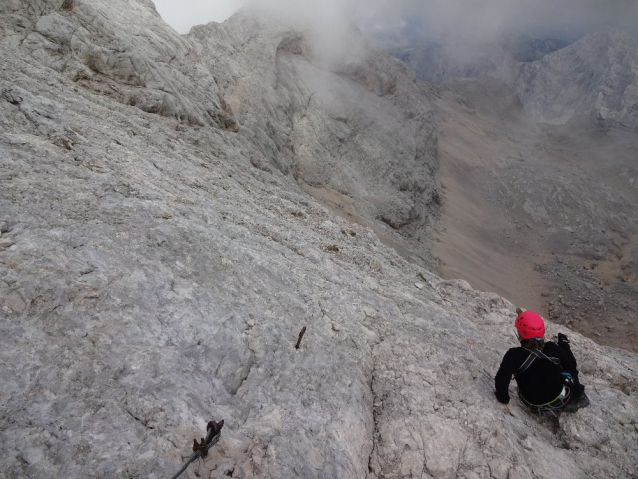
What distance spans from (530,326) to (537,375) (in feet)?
2.51

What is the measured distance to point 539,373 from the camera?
6.00m

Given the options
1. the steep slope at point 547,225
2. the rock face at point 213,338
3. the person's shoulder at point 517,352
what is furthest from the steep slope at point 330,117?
the person's shoulder at point 517,352

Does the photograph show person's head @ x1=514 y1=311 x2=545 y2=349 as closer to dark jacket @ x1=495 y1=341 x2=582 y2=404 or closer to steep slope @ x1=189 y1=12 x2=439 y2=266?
dark jacket @ x1=495 y1=341 x2=582 y2=404

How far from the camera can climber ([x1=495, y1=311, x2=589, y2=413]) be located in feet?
19.7

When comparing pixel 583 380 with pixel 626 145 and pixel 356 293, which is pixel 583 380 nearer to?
pixel 356 293

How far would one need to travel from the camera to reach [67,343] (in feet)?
15.4

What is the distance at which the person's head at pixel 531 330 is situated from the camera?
6.14 m

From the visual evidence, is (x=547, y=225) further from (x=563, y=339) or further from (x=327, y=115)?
(x=563, y=339)

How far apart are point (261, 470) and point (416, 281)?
A: 865 centimetres

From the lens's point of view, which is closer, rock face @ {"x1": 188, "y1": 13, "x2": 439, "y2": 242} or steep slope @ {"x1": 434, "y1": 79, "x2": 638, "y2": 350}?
rock face @ {"x1": 188, "y1": 13, "x2": 439, "y2": 242}

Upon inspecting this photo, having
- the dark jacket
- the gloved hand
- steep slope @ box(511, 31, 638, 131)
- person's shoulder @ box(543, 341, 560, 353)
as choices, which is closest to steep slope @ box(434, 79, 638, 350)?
the gloved hand

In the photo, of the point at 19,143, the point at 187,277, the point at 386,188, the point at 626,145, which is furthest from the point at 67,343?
the point at 626,145

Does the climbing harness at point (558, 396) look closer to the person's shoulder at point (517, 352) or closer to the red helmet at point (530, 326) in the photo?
the person's shoulder at point (517, 352)

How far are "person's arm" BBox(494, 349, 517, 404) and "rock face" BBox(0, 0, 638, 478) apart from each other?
0.30 m
